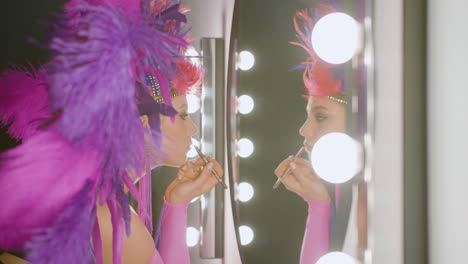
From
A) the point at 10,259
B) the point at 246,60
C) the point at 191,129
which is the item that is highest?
the point at 246,60

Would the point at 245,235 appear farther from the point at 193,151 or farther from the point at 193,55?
the point at 193,55

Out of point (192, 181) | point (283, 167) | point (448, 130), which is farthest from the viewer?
point (192, 181)

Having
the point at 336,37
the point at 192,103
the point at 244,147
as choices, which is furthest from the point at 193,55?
the point at 336,37

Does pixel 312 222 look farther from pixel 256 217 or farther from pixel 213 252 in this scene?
pixel 213 252

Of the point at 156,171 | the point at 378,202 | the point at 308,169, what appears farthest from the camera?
the point at 156,171

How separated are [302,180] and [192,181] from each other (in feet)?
0.72

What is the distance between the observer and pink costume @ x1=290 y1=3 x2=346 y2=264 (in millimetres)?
509

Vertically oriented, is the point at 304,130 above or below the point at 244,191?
above

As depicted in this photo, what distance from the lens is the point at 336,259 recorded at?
487mm

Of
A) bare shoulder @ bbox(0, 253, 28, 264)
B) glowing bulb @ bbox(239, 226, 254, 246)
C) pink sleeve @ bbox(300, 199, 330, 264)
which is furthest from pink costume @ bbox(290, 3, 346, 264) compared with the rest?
bare shoulder @ bbox(0, 253, 28, 264)

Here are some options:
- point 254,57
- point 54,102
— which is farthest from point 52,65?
point 254,57

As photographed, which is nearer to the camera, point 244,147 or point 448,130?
point 448,130

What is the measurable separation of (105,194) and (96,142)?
82 millimetres

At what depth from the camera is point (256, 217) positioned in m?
0.62
